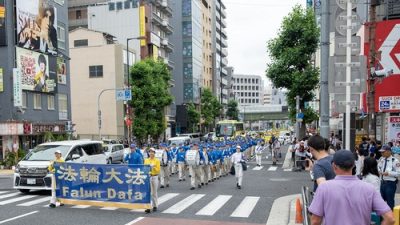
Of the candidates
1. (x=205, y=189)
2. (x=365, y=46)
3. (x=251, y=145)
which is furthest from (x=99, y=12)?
(x=205, y=189)

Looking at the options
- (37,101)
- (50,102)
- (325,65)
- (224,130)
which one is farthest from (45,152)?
(224,130)

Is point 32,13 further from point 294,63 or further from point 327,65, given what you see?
point 327,65

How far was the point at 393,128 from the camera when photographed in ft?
73.7

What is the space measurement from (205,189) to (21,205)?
6771 millimetres

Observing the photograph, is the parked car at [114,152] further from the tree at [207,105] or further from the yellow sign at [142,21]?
the tree at [207,105]

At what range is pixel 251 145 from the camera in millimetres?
34906

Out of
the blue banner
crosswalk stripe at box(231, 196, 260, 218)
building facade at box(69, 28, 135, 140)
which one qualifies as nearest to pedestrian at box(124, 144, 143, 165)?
the blue banner

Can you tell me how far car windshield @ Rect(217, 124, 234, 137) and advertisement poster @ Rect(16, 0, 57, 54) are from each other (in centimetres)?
2400

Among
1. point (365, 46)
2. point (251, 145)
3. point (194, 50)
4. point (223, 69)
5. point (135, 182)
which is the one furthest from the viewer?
point (223, 69)

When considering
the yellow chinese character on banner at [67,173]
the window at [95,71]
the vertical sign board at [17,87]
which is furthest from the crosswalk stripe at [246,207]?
the window at [95,71]

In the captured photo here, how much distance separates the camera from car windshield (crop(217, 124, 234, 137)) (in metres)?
52.3

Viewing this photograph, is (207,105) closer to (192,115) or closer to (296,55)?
(192,115)

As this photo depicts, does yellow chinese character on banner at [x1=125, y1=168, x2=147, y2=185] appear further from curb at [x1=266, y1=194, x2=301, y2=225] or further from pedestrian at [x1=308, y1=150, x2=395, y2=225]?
pedestrian at [x1=308, y1=150, x2=395, y2=225]

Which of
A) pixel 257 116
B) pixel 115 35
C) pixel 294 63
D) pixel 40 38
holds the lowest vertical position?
pixel 257 116
